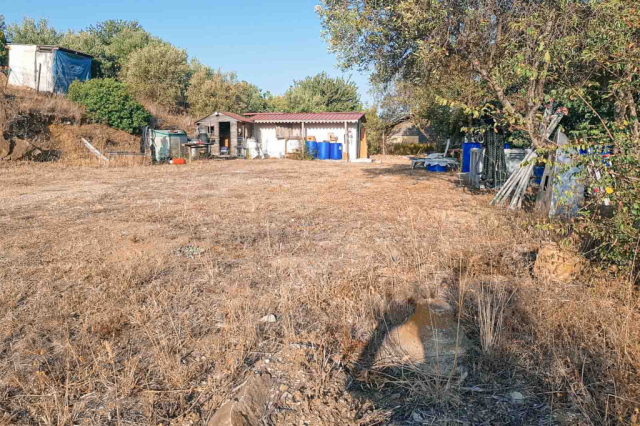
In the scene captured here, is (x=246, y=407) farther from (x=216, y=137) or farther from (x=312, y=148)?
(x=216, y=137)

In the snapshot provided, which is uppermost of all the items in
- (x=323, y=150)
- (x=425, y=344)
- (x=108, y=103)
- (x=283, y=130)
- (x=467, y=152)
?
(x=108, y=103)

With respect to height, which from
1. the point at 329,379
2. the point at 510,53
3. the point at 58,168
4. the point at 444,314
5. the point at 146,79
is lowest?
the point at 329,379

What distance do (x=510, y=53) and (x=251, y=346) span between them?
7.66 m

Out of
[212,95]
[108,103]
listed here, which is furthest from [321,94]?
[108,103]

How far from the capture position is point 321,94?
139ft

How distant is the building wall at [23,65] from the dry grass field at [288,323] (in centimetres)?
2167

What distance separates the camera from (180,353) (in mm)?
3143

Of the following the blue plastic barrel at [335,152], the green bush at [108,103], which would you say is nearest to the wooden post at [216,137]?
the green bush at [108,103]

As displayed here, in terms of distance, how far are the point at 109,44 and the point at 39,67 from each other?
56.6 ft

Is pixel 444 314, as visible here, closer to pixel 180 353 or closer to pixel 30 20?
pixel 180 353

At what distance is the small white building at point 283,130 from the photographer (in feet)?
95.5

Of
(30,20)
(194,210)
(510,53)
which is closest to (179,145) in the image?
(194,210)

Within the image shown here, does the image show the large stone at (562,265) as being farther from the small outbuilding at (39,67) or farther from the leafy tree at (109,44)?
the leafy tree at (109,44)

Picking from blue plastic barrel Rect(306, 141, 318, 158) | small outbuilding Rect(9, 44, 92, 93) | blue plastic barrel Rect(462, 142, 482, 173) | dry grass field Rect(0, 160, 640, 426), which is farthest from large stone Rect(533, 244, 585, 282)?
small outbuilding Rect(9, 44, 92, 93)
